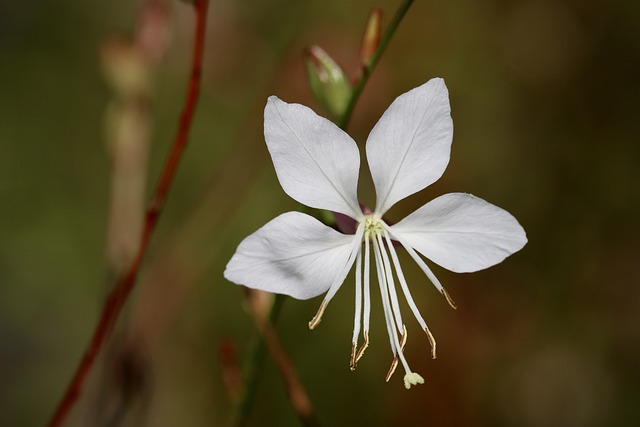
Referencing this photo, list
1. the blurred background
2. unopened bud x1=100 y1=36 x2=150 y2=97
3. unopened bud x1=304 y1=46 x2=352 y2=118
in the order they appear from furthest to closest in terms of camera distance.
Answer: the blurred background, unopened bud x1=100 y1=36 x2=150 y2=97, unopened bud x1=304 y1=46 x2=352 y2=118

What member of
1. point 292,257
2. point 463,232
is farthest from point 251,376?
point 463,232

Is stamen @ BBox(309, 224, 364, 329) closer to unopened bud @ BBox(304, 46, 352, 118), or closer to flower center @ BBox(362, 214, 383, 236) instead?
flower center @ BBox(362, 214, 383, 236)

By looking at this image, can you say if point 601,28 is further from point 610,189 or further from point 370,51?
point 370,51

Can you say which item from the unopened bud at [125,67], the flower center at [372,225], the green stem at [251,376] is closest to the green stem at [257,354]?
the green stem at [251,376]

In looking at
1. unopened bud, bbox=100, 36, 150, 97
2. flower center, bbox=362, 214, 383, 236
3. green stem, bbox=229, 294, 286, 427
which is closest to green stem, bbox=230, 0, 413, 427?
green stem, bbox=229, 294, 286, 427

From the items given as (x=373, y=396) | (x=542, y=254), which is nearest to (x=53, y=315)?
(x=373, y=396)
